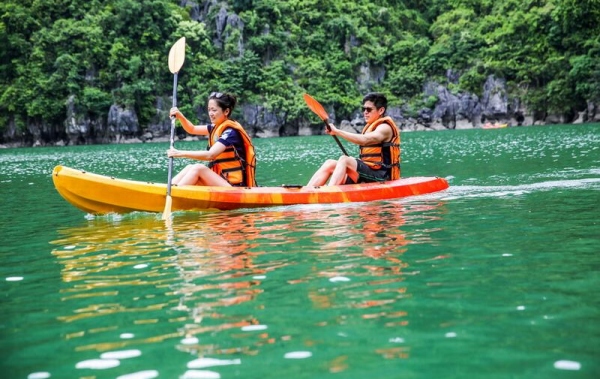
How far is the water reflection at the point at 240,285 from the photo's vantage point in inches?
146

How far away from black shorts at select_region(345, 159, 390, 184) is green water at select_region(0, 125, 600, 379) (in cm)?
149

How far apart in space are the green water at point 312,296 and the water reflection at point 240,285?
19 millimetres

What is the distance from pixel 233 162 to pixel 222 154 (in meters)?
0.20

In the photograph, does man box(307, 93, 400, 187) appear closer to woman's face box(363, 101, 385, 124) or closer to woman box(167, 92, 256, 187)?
woman's face box(363, 101, 385, 124)

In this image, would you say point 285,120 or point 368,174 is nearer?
point 368,174

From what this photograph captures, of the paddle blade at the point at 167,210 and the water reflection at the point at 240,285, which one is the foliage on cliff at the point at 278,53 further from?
the water reflection at the point at 240,285

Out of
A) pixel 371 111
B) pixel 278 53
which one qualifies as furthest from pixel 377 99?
pixel 278 53

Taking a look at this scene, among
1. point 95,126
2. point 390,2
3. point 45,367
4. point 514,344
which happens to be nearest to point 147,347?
point 45,367

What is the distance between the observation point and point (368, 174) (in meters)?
10.2

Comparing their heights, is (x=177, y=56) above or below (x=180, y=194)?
above

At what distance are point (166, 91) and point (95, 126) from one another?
26.7 feet

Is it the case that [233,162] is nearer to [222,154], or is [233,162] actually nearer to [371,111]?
[222,154]

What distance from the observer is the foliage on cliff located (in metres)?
61.0

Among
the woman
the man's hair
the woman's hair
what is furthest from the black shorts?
the woman's hair
